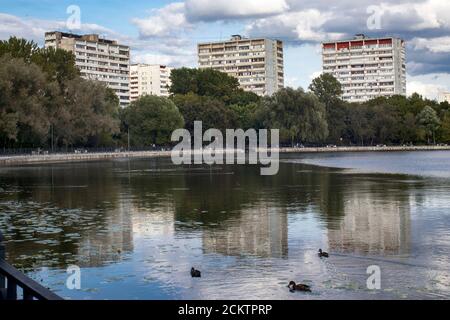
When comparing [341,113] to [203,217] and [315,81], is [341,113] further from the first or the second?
[203,217]

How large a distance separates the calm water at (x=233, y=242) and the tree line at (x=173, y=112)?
58.0 metres

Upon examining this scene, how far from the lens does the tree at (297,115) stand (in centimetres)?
13412

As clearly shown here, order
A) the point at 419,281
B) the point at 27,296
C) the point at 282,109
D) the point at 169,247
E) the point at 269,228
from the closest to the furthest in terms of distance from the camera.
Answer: the point at 27,296, the point at 419,281, the point at 169,247, the point at 269,228, the point at 282,109

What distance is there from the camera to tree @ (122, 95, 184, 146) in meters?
129

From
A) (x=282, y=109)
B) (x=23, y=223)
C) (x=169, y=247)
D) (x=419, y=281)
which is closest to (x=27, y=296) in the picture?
(x=419, y=281)

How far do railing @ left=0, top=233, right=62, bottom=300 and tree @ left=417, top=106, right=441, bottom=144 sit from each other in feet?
543

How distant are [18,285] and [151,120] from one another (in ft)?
403

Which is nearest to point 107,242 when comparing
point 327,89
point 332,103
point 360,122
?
point 332,103

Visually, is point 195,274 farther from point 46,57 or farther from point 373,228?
point 46,57

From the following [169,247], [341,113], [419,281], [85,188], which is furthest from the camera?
[341,113]

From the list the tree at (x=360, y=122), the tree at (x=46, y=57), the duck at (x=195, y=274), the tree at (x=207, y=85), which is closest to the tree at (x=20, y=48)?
the tree at (x=46, y=57)

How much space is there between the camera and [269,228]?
22.1 m
